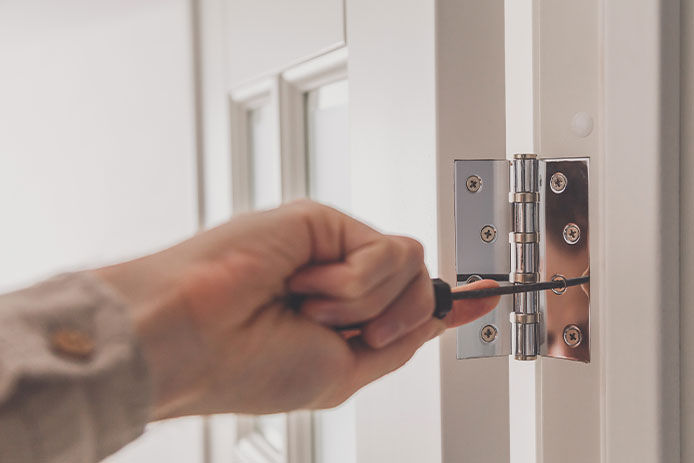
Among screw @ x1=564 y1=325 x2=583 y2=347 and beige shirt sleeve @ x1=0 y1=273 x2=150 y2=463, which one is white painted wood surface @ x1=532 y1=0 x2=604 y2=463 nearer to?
screw @ x1=564 y1=325 x2=583 y2=347

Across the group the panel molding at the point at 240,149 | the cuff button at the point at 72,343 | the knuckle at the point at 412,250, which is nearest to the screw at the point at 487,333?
the knuckle at the point at 412,250

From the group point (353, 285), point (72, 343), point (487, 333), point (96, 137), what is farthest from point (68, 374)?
point (96, 137)

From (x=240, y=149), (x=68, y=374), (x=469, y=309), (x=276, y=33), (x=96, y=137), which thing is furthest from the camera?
(x=96, y=137)

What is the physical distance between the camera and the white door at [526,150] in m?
0.33

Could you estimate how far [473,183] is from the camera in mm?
393

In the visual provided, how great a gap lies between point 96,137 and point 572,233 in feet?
2.94

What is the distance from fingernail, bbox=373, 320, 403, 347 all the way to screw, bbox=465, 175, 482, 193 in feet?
0.38

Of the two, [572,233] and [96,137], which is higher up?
[96,137]

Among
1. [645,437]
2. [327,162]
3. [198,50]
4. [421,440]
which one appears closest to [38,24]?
[198,50]

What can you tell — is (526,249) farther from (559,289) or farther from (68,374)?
(68,374)

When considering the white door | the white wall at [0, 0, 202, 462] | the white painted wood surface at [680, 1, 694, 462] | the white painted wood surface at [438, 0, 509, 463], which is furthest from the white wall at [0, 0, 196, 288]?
the white painted wood surface at [680, 1, 694, 462]

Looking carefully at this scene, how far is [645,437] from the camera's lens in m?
0.33

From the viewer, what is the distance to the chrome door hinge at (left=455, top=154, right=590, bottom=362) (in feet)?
1.21

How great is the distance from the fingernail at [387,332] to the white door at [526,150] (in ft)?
0.33
